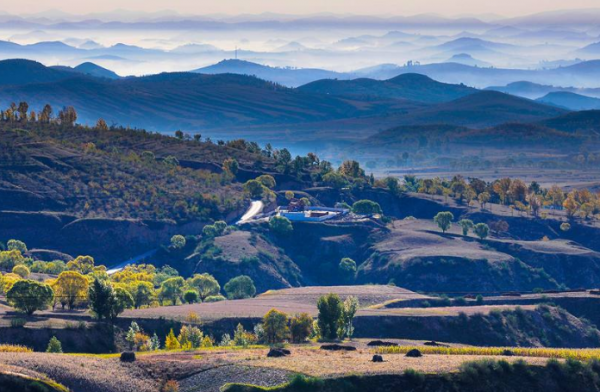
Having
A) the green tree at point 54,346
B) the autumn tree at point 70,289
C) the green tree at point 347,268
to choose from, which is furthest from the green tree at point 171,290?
the green tree at point 347,268

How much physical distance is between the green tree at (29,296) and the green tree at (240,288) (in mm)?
51244

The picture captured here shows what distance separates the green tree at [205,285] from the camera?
15812cm

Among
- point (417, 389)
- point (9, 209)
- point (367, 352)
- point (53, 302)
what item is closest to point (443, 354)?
point (367, 352)

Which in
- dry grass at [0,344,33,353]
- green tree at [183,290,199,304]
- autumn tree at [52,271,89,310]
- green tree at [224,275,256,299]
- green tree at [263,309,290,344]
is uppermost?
dry grass at [0,344,33,353]

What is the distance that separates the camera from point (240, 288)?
15875 cm

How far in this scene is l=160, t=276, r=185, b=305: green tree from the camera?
142500 mm

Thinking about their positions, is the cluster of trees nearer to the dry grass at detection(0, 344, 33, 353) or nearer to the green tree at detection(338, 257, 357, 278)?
the dry grass at detection(0, 344, 33, 353)

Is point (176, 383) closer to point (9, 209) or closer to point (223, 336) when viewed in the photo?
point (223, 336)

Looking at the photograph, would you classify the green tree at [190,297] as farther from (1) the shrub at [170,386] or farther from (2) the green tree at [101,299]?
(1) the shrub at [170,386]

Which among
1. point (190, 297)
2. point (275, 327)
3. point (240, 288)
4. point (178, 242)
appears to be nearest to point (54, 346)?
point (275, 327)

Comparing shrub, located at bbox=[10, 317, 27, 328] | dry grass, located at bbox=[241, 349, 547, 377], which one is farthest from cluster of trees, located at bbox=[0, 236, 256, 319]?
dry grass, located at bbox=[241, 349, 547, 377]

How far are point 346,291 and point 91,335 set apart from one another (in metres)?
60.2

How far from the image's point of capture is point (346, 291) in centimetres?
15450

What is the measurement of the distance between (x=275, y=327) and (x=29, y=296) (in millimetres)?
24073
